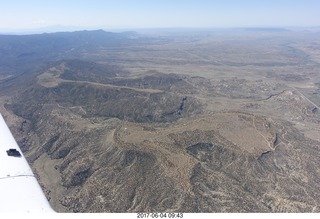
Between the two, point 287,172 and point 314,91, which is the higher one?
point 287,172

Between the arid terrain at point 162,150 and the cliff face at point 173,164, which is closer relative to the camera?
the cliff face at point 173,164

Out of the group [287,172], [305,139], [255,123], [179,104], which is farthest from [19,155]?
[179,104]

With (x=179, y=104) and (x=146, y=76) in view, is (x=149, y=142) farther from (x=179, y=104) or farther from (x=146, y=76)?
(x=146, y=76)

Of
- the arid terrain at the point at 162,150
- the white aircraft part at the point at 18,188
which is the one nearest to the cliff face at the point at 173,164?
the arid terrain at the point at 162,150

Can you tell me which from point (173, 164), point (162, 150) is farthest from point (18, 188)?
point (162, 150)

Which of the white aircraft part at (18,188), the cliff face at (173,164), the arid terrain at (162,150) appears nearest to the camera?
the white aircraft part at (18,188)

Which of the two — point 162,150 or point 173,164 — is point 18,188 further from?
point 162,150

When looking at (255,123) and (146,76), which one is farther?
(146,76)

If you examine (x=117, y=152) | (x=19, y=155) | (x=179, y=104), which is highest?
(x=19, y=155)

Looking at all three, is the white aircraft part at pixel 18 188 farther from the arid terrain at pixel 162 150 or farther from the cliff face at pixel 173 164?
the cliff face at pixel 173 164
